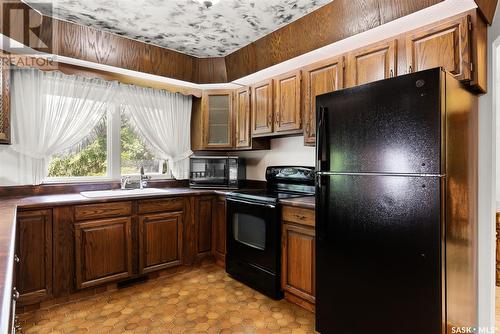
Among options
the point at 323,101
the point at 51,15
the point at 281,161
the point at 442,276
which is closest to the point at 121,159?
the point at 51,15

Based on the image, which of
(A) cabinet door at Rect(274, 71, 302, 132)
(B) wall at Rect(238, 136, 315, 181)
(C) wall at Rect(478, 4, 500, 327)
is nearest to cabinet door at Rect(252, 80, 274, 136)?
(A) cabinet door at Rect(274, 71, 302, 132)

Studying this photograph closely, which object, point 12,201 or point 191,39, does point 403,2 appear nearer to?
point 191,39

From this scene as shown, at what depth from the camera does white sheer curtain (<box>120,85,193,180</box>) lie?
3.28 metres

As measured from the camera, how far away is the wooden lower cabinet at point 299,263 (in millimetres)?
2236

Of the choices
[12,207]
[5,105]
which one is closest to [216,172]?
[12,207]

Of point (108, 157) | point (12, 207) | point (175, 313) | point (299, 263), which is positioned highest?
point (108, 157)

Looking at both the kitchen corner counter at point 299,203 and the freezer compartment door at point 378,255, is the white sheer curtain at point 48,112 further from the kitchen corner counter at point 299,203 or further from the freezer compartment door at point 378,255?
the freezer compartment door at point 378,255

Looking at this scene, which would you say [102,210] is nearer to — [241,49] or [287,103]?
[287,103]

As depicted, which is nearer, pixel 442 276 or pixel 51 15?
pixel 442 276

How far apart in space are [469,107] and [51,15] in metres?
3.25

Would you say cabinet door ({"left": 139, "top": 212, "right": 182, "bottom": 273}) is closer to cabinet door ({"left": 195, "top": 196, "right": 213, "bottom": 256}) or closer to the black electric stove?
cabinet door ({"left": 195, "top": 196, "right": 213, "bottom": 256})

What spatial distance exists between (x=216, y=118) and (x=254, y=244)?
1649mm

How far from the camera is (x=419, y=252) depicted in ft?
4.75

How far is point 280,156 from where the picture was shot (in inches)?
130
